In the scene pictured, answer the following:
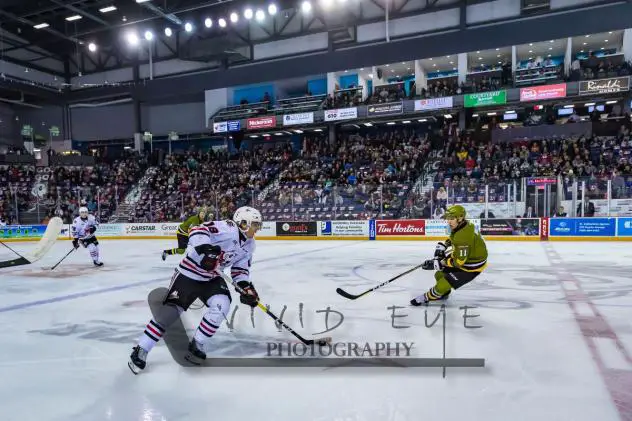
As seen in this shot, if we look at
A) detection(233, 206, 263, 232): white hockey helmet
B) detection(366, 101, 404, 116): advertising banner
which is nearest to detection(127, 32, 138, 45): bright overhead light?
detection(366, 101, 404, 116): advertising banner

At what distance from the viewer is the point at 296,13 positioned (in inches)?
877

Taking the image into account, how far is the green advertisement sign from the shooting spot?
17359 millimetres

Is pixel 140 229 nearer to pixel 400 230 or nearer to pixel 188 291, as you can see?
pixel 400 230

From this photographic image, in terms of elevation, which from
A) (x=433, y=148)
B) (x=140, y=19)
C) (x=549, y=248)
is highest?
(x=140, y=19)

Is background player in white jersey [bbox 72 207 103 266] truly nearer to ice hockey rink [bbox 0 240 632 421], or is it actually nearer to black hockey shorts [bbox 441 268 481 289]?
Answer: ice hockey rink [bbox 0 240 632 421]

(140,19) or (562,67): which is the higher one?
(140,19)

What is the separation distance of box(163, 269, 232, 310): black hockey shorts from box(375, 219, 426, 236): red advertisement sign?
11053 millimetres

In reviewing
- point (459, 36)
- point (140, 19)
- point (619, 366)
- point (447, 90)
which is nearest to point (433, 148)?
point (447, 90)

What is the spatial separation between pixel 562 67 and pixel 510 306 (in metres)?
16.7

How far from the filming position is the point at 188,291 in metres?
2.88

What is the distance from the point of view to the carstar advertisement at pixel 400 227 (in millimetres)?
13352

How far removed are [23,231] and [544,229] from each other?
17.5m

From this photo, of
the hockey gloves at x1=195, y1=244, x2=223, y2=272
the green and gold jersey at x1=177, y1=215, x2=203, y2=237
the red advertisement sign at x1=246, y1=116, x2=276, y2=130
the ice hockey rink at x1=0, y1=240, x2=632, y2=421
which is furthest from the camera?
the red advertisement sign at x1=246, y1=116, x2=276, y2=130

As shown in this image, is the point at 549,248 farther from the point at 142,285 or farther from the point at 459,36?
the point at 459,36
